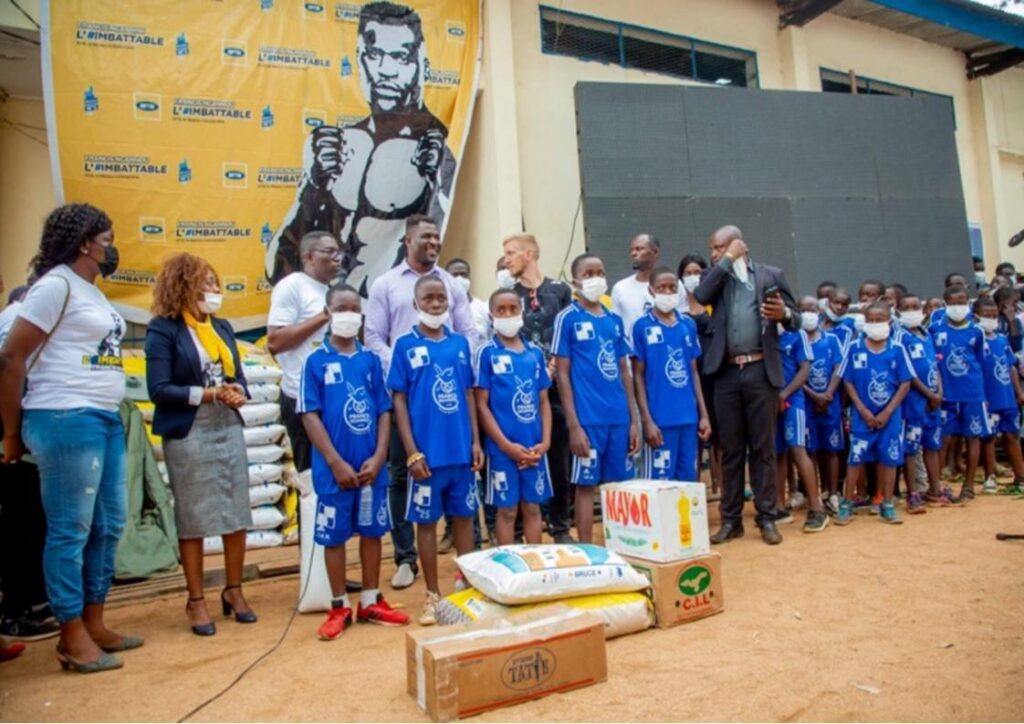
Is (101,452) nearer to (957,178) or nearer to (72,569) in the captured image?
(72,569)

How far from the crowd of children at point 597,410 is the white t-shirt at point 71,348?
0.90 metres

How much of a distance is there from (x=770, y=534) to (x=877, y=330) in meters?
1.93

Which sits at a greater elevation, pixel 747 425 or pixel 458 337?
pixel 458 337

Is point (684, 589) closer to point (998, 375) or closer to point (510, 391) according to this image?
point (510, 391)

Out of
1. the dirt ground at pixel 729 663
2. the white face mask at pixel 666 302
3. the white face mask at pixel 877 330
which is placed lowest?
the dirt ground at pixel 729 663

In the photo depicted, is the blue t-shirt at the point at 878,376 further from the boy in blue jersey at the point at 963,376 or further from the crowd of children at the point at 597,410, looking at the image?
the boy in blue jersey at the point at 963,376

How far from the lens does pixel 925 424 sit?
6.14 meters

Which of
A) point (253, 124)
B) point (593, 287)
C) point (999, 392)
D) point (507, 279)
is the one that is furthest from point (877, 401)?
point (253, 124)

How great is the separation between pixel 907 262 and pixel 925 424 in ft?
15.5

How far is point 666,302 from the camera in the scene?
4965mm

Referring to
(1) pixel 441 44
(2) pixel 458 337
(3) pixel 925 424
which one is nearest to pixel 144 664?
(2) pixel 458 337

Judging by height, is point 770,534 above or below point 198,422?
below

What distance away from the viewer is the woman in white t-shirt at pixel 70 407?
10.5ft

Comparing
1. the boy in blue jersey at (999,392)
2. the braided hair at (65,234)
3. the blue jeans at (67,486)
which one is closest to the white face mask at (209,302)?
the braided hair at (65,234)
